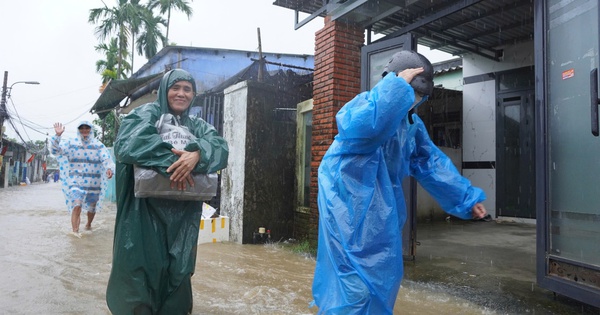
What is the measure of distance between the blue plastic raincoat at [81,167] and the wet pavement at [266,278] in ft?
2.05

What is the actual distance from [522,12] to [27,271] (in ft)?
24.0

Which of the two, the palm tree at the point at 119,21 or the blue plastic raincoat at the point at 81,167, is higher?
the palm tree at the point at 119,21

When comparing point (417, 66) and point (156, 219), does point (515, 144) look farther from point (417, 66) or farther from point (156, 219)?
point (156, 219)

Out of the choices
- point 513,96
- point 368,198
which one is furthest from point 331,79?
point 513,96

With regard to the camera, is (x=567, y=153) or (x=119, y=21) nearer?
(x=567, y=153)

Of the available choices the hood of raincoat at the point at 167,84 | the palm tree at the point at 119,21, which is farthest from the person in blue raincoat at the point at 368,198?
the palm tree at the point at 119,21

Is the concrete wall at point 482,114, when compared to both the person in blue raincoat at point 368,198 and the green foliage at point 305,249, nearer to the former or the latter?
the green foliage at point 305,249

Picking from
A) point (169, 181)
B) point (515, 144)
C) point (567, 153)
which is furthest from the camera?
point (515, 144)

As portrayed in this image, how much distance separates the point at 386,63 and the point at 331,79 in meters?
0.71

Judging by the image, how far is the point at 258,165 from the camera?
19.8 feet

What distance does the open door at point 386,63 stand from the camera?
4.69 m

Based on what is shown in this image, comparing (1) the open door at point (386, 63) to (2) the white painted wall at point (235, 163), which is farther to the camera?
(2) the white painted wall at point (235, 163)

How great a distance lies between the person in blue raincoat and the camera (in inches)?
70.1

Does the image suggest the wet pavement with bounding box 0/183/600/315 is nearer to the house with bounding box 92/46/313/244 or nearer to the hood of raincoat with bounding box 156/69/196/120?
the house with bounding box 92/46/313/244
